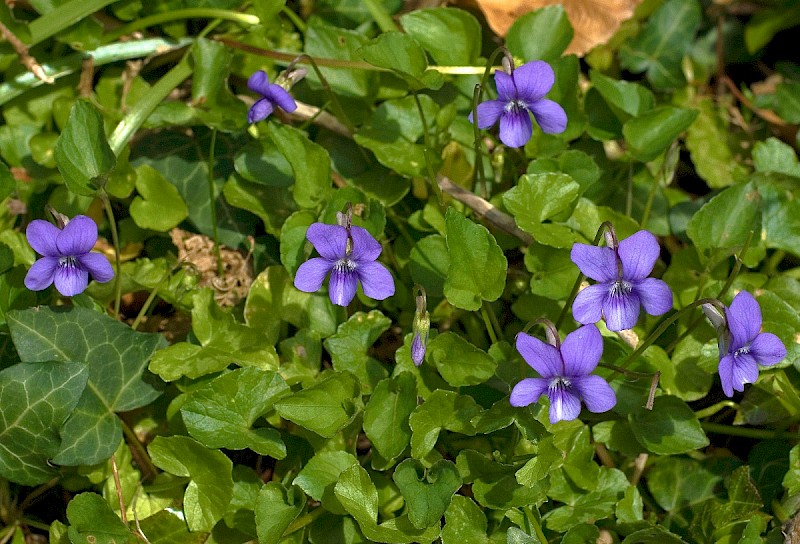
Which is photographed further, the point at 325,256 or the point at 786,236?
the point at 786,236

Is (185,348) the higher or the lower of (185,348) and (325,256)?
the lower

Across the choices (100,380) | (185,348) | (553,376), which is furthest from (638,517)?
(100,380)

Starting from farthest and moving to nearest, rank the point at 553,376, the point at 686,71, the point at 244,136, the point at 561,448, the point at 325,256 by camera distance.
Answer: the point at 686,71
the point at 244,136
the point at 561,448
the point at 325,256
the point at 553,376

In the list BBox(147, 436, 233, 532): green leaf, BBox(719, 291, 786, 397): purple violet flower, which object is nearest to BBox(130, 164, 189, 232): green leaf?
BBox(147, 436, 233, 532): green leaf

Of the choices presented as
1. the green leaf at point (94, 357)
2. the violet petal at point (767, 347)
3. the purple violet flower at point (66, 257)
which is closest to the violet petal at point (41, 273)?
the purple violet flower at point (66, 257)

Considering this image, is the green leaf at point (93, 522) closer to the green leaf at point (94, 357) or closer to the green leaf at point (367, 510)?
→ the green leaf at point (94, 357)

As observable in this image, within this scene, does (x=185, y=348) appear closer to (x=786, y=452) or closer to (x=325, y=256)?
(x=325, y=256)

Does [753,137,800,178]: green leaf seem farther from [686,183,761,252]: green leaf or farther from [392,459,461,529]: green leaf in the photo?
[392,459,461,529]: green leaf

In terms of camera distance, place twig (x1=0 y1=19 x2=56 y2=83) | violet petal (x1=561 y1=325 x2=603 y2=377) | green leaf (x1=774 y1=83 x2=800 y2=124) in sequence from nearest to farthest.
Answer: violet petal (x1=561 y1=325 x2=603 y2=377), twig (x1=0 y1=19 x2=56 y2=83), green leaf (x1=774 y1=83 x2=800 y2=124)

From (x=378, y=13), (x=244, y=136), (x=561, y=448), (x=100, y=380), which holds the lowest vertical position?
(x=561, y=448)
